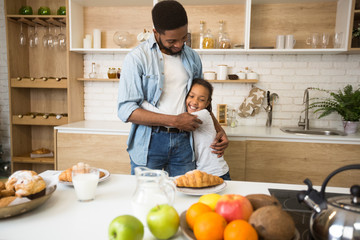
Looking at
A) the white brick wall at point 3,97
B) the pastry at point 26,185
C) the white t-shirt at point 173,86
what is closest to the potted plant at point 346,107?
the white t-shirt at point 173,86

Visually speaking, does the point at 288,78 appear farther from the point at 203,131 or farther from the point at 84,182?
the point at 84,182

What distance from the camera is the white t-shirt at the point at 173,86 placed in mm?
1779

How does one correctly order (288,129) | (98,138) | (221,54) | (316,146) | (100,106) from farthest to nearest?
1. (100,106)
2. (221,54)
3. (288,129)
4. (98,138)
5. (316,146)

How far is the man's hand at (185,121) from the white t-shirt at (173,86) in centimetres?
15

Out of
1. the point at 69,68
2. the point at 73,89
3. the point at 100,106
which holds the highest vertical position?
the point at 69,68

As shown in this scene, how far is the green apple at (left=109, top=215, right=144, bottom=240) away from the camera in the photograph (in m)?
0.68

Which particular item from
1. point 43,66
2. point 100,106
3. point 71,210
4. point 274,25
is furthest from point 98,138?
point 274,25

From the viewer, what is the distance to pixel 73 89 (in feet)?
10.8

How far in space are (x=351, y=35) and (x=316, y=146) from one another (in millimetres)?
1176

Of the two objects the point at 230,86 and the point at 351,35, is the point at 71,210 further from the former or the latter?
the point at 351,35

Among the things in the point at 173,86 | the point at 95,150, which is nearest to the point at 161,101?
the point at 173,86

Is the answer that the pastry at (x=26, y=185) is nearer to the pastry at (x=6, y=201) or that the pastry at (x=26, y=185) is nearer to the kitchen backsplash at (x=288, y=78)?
the pastry at (x=6, y=201)

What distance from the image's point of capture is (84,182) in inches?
39.6

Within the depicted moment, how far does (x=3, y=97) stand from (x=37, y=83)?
38.3 inches
